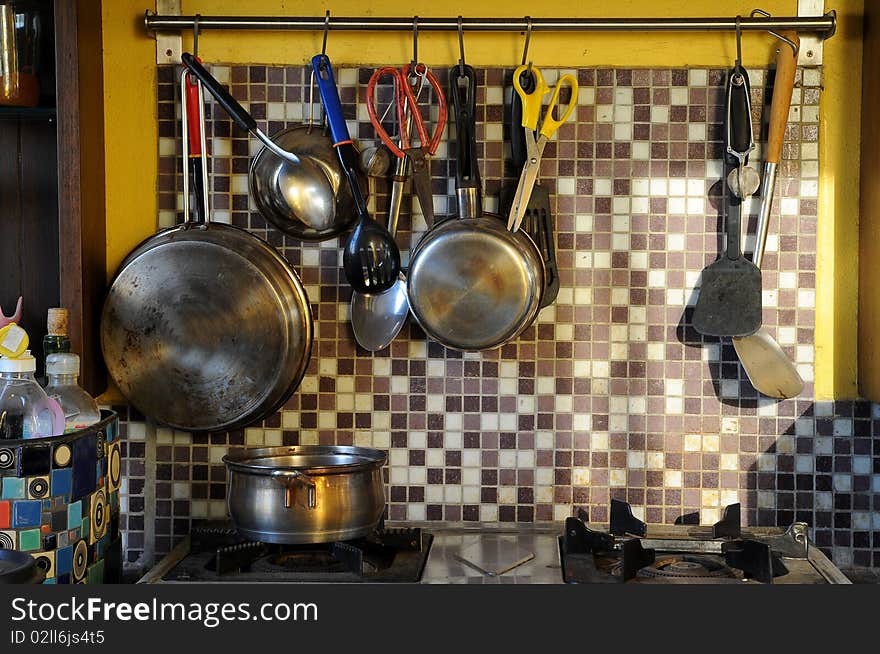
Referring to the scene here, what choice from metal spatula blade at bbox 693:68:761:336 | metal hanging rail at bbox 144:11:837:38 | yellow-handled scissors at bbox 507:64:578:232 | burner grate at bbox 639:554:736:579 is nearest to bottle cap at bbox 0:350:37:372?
metal hanging rail at bbox 144:11:837:38

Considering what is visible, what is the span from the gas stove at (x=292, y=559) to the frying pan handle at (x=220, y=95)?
62 centimetres

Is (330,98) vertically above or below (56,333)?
above

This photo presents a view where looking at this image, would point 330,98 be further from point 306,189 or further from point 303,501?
point 303,501

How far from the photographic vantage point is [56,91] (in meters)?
1.54

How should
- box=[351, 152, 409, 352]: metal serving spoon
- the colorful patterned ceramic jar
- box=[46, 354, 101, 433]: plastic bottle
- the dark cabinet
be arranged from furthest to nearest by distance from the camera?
box=[351, 152, 409, 352]: metal serving spoon, the dark cabinet, box=[46, 354, 101, 433]: plastic bottle, the colorful patterned ceramic jar

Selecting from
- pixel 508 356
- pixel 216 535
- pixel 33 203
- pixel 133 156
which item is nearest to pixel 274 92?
pixel 133 156

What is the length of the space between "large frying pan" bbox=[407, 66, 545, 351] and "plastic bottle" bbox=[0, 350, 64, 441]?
55 centimetres

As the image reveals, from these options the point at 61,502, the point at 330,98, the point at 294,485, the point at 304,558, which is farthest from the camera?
the point at 330,98

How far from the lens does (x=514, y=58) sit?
64.7 inches

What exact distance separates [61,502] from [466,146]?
78 cm

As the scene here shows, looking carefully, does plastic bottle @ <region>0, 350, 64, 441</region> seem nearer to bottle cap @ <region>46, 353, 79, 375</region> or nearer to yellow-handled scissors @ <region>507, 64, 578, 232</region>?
bottle cap @ <region>46, 353, 79, 375</region>

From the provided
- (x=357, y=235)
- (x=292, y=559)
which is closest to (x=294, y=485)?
(x=292, y=559)

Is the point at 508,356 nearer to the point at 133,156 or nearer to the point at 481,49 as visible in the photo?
the point at 481,49

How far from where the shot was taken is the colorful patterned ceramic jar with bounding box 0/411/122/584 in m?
1.25
